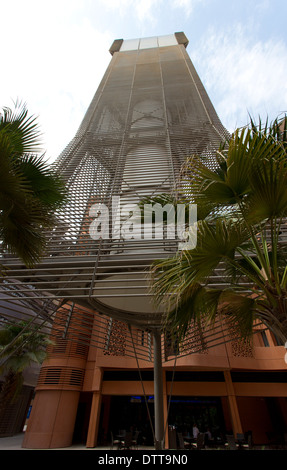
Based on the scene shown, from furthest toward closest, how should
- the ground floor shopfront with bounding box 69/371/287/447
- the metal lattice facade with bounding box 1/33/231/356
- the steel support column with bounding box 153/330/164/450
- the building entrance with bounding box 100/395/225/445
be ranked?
the building entrance with bounding box 100/395/225/445 < the ground floor shopfront with bounding box 69/371/287/447 < the steel support column with bounding box 153/330/164/450 < the metal lattice facade with bounding box 1/33/231/356

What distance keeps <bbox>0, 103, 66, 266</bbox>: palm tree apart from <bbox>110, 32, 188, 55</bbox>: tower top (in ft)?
49.9

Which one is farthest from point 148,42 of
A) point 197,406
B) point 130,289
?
point 197,406

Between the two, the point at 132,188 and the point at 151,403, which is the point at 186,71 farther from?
the point at 151,403

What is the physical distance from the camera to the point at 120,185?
208 inches

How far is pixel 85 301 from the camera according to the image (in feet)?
15.6

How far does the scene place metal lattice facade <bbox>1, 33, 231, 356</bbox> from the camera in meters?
3.66

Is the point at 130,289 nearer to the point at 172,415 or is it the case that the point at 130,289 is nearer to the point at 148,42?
the point at 172,415

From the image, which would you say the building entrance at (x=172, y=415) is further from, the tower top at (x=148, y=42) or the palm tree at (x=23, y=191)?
the tower top at (x=148, y=42)

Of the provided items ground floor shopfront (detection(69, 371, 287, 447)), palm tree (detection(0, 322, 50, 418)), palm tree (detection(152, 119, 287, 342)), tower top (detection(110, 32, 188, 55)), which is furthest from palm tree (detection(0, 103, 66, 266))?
tower top (detection(110, 32, 188, 55))

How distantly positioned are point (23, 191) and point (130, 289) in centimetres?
262

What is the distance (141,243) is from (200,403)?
1336cm

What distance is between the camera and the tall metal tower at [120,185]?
3.68 m

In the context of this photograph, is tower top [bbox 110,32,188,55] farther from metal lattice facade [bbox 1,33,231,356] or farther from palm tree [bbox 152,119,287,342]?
palm tree [bbox 152,119,287,342]
